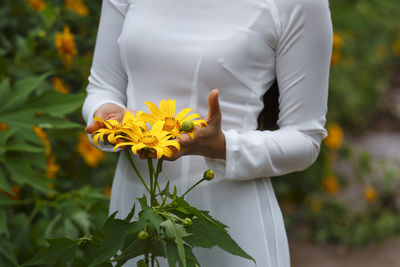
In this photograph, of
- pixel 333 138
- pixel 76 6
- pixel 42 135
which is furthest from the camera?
pixel 333 138

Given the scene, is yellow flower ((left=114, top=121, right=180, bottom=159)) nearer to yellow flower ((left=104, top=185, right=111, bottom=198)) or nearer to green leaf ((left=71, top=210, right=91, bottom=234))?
green leaf ((left=71, top=210, right=91, bottom=234))

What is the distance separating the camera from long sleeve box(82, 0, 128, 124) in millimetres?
1358

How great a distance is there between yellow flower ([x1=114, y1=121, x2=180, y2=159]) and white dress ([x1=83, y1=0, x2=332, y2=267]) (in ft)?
0.73

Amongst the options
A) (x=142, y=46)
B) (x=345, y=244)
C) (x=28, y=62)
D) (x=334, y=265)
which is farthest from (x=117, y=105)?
(x=345, y=244)

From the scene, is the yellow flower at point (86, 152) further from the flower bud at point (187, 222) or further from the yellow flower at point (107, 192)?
the flower bud at point (187, 222)

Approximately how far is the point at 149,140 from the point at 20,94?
38.5 inches

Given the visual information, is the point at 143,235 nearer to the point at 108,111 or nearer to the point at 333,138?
the point at 108,111

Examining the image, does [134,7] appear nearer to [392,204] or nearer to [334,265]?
[334,265]

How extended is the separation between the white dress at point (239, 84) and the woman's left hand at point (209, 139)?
37mm

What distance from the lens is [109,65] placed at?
138 cm

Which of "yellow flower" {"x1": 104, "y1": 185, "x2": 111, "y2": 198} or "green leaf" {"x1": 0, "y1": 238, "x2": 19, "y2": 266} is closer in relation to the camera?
"green leaf" {"x1": 0, "y1": 238, "x2": 19, "y2": 266}

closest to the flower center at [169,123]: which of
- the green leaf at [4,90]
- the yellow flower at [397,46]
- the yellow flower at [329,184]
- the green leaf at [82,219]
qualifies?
the green leaf at [82,219]

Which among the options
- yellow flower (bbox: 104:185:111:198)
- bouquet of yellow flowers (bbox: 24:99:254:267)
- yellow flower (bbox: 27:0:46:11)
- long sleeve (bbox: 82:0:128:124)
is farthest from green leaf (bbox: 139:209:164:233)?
yellow flower (bbox: 27:0:46:11)

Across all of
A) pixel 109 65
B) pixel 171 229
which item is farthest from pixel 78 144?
pixel 171 229
